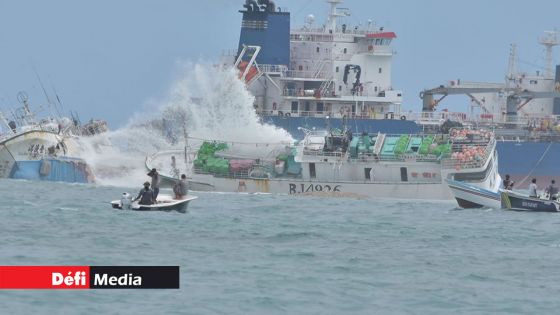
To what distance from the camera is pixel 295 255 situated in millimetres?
40531

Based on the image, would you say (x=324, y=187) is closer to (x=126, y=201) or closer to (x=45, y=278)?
(x=126, y=201)

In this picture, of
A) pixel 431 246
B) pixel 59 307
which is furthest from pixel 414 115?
pixel 59 307

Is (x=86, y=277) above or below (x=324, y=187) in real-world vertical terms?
below

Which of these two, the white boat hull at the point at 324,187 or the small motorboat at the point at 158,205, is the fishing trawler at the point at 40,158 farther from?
the small motorboat at the point at 158,205

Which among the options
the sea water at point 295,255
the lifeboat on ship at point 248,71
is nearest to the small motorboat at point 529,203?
the sea water at point 295,255

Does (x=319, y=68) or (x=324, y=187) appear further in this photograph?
(x=319, y=68)

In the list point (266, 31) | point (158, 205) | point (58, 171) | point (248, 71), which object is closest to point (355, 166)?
point (58, 171)

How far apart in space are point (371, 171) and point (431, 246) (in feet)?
76.6

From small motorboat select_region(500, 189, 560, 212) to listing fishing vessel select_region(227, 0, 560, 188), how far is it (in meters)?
39.1

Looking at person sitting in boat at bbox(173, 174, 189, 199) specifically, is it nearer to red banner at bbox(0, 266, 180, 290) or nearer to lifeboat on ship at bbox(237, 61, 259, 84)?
red banner at bbox(0, 266, 180, 290)

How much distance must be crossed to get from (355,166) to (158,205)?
19366mm

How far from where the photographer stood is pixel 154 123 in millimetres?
82875

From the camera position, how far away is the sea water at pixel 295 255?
32531 mm

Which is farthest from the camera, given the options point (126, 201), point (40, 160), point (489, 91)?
point (489, 91)
